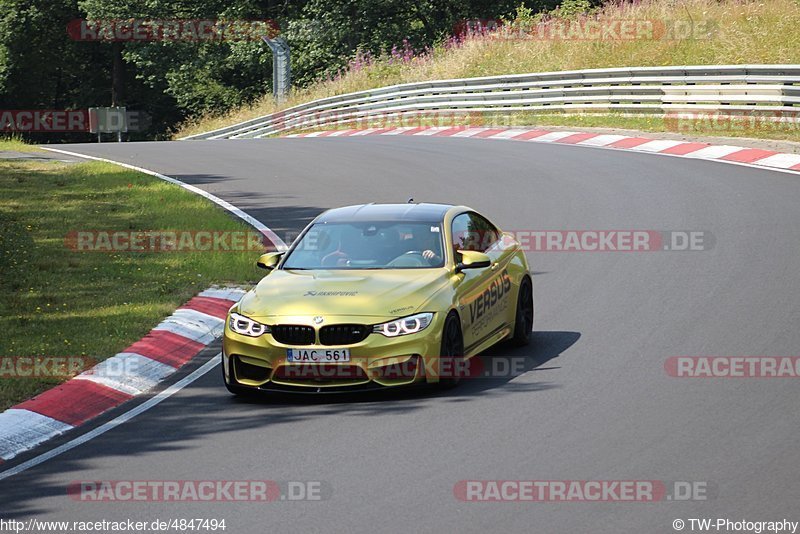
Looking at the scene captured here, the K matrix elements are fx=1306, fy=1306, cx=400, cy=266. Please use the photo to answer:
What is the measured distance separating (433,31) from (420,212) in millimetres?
42870

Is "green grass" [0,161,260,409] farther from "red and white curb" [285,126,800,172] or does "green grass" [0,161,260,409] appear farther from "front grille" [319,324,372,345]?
"red and white curb" [285,126,800,172]

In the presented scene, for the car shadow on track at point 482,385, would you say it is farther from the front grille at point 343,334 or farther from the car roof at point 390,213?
the car roof at point 390,213

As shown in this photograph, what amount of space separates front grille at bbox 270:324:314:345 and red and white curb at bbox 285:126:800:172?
1364cm

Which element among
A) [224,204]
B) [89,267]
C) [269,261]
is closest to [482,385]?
[269,261]

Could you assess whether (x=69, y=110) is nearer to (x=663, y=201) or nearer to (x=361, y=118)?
(x=361, y=118)

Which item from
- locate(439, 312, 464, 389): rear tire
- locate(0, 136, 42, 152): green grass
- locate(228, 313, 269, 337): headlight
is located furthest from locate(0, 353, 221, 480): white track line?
locate(0, 136, 42, 152): green grass

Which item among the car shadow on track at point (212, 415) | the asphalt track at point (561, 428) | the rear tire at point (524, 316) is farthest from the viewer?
the rear tire at point (524, 316)

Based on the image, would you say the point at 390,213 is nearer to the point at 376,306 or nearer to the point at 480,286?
the point at 480,286

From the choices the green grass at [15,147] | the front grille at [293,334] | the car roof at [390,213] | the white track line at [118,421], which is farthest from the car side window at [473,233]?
the green grass at [15,147]

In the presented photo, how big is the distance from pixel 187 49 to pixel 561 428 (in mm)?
54875

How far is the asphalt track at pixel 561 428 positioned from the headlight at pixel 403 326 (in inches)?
21.3

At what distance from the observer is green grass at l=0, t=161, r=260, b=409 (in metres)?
12.5

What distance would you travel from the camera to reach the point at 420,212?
11734mm

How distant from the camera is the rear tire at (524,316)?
1181 cm
